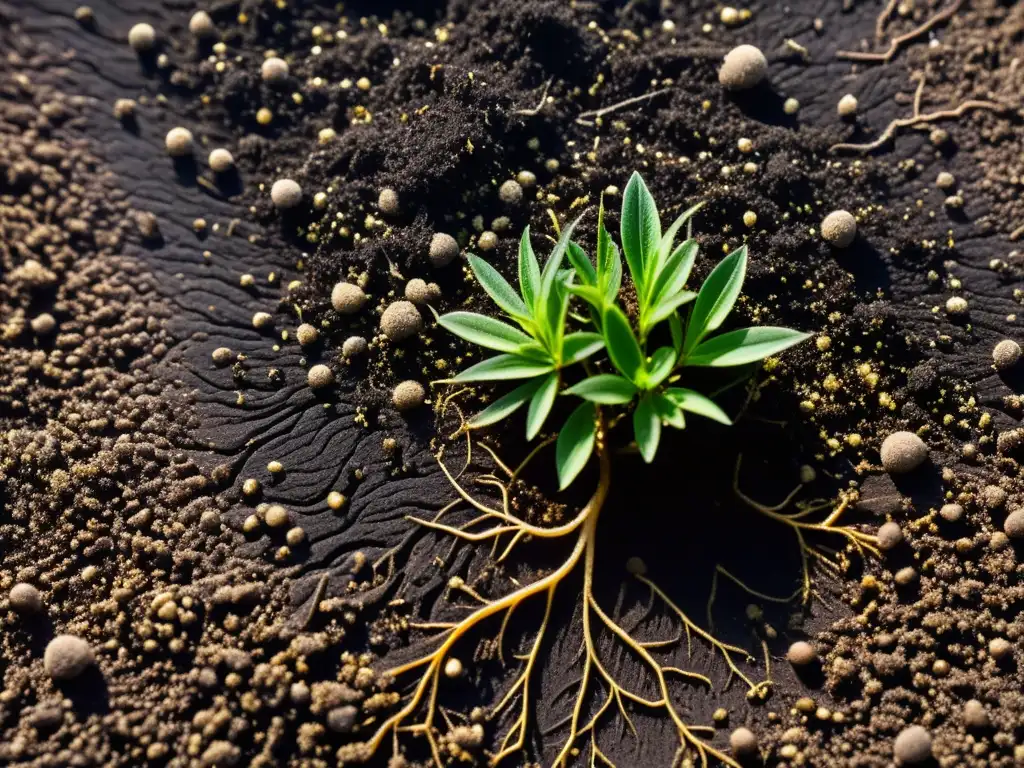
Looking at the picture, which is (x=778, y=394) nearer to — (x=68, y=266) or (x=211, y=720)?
(x=211, y=720)

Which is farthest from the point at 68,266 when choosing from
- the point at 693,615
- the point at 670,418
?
the point at 693,615

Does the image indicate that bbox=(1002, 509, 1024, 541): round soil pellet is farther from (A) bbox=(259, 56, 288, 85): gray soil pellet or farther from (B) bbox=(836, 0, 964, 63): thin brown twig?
(A) bbox=(259, 56, 288, 85): gray soil pellet

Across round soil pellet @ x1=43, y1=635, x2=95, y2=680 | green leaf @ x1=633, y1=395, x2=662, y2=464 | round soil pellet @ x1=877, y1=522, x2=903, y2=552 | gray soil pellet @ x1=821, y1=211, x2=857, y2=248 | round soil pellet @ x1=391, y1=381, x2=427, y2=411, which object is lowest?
round soil pellet @ x1=43, y1=635, x2=95, y2=680

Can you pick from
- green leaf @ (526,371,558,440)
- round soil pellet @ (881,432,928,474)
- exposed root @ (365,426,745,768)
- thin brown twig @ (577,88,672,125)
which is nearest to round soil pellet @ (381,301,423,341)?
green leaf @ (526,371,558,440)

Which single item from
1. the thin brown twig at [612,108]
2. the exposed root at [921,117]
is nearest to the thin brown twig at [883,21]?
the exposed root at [921,117]

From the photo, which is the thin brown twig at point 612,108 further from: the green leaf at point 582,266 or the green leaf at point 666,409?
the green leaf at point 666,409
